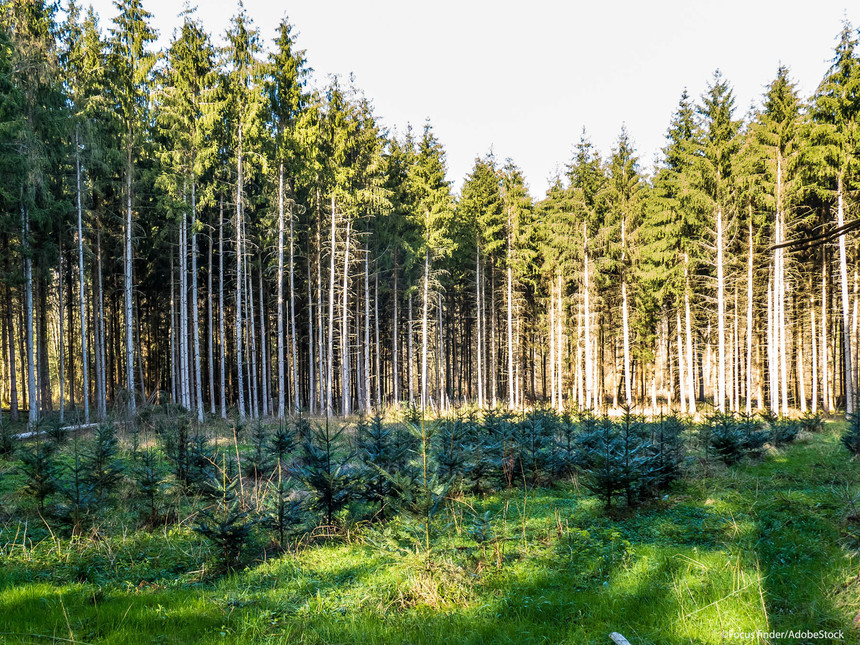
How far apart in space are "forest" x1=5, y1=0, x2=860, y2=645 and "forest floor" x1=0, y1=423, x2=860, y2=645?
4cm

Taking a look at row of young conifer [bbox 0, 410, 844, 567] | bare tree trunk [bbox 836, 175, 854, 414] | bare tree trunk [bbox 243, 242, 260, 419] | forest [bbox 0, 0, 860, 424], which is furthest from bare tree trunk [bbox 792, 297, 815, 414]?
bare tree trunk [bbox 243, 242, 260, 419]

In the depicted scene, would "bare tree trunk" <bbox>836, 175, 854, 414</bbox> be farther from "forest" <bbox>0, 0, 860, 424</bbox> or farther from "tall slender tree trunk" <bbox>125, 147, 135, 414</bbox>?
"tall slender tree trunk" <bbox>125, 147, 135, 414</bbox>

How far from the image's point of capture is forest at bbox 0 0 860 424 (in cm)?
1652

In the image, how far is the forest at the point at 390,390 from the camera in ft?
13.9

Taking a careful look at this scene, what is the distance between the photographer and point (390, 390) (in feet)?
132

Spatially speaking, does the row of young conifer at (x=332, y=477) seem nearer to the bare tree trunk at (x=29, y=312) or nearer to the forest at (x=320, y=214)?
the bare tree trunk at (x=29, y=312)

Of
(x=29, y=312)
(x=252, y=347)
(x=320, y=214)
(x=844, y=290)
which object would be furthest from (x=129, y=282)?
(x=844, y=290)

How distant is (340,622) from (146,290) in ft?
90.9

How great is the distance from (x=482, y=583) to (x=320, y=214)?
21223mm

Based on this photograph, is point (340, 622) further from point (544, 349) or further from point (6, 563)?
point (544, 349)

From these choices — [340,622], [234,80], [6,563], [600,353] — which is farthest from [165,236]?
[600,353]

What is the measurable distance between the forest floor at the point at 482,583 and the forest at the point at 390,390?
4 cm

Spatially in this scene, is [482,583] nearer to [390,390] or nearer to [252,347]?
[252,347]

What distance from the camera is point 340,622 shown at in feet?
12.7
